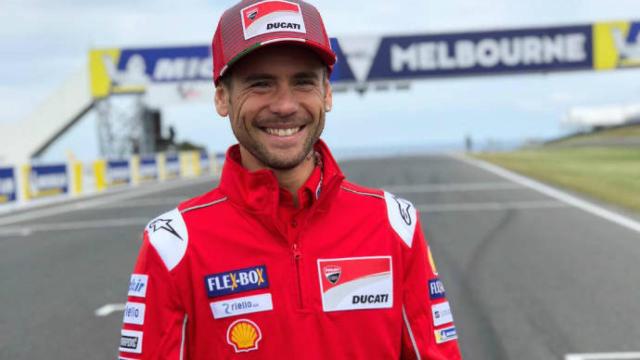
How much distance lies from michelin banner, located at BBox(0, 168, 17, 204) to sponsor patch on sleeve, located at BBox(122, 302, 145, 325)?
19438 millimetres

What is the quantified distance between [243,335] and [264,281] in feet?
0.47

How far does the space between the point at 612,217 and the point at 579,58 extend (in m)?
30.6

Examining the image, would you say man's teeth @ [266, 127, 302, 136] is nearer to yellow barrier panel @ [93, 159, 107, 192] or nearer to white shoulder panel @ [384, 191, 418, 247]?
white shoulder panel @ [384, 191, 418, 247]

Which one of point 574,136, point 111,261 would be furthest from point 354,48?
point 574,136

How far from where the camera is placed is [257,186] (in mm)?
1933

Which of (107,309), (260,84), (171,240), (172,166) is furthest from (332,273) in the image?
(172,166)

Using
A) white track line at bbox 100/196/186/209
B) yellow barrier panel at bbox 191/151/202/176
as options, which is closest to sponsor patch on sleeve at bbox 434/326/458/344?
white track line at bbox 100/196/186/209

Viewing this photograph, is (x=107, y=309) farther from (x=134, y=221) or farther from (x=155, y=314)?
(x=134, y=221)

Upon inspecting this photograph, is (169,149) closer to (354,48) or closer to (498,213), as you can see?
(354,48)

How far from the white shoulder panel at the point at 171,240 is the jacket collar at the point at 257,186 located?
153mm

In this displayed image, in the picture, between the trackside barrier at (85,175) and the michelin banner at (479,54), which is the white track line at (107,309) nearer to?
the trackside barrier at (85,175)

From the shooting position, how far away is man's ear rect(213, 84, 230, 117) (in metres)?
2.04

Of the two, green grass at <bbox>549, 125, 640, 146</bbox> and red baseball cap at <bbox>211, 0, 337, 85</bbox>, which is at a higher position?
red baseball cap at <bbox>211, 0, 337, 85</bbox>

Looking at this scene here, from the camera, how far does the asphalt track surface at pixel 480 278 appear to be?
5934mm
